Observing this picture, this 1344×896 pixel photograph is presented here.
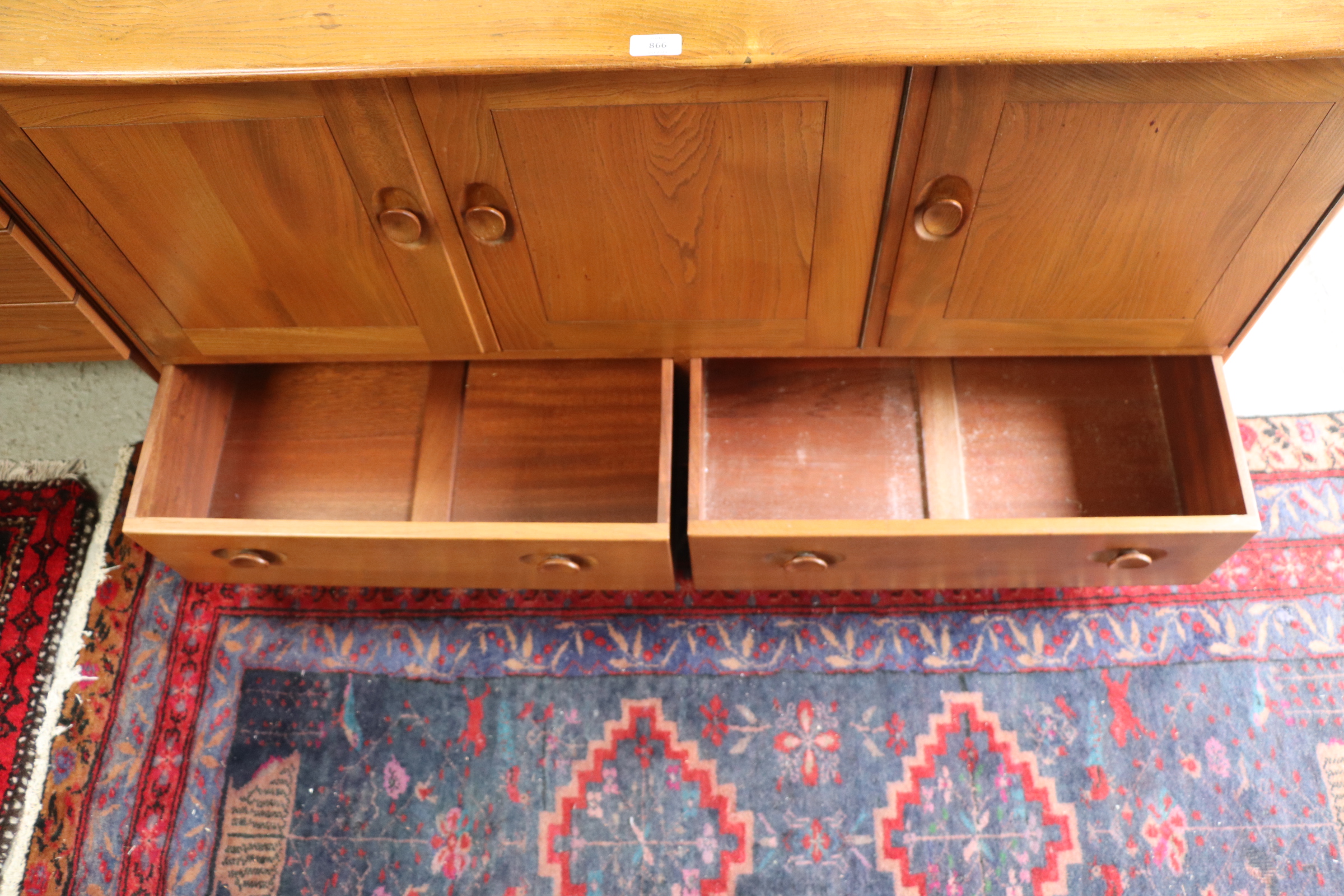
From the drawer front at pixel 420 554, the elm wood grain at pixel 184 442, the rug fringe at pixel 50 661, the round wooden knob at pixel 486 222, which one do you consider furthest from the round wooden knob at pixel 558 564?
the rug fringe at pixel 50 661

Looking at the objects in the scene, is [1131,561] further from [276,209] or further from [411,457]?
[276,209]

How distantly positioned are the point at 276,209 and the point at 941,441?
82cm

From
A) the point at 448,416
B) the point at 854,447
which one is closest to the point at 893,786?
the point at 854,447

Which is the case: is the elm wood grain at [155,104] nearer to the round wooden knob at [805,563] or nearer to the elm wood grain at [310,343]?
the elm wood grain at [310,343]

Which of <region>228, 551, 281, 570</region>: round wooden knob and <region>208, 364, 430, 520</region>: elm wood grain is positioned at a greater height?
<region>208, 364, 430, 520</region>: elm wood grain

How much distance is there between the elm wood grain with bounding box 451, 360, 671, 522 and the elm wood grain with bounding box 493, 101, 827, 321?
0.52 feet

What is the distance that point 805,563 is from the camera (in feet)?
3.39

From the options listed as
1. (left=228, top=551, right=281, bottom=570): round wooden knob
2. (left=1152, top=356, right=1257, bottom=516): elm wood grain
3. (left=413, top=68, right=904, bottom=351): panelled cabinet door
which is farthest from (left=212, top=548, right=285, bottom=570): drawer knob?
(left=1152, top=356, right=1257, bottom=516): elm wood grain

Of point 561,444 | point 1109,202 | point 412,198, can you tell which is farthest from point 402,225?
point 1109,202

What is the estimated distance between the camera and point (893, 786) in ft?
3.82

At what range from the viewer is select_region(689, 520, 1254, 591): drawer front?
97 centimetres

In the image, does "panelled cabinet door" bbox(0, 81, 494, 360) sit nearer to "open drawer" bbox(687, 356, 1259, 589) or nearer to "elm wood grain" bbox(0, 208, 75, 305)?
"elm wood grain" bbox(0, 208, 75, 305)

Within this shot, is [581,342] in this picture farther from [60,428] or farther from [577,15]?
[60,428]

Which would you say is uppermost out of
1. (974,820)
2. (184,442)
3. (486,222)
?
(486,222)
